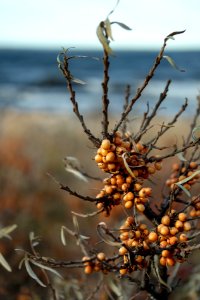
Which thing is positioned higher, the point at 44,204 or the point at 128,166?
the point at 128,166

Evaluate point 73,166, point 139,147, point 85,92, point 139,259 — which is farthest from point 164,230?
point 85,92

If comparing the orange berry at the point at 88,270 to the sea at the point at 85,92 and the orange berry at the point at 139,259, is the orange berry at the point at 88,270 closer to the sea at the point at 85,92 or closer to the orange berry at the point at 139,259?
the orange berry at the point at 139,259

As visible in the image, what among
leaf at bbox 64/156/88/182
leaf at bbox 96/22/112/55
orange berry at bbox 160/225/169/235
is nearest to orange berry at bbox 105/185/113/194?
orange berry at bbox 160/225/169/235

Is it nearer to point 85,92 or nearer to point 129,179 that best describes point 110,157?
point 129,179

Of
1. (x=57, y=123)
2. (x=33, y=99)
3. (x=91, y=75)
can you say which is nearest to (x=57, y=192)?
(x=57, y=123)

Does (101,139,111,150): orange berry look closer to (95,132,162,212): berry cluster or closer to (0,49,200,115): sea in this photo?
(95,132,162,212): berry cluster

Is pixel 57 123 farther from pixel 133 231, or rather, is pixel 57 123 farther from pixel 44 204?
pixel 133 231

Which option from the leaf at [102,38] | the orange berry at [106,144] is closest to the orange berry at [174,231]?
the orange berry at [106,144]
